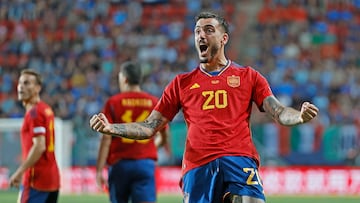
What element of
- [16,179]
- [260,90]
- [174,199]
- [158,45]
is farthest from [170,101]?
[158,45]

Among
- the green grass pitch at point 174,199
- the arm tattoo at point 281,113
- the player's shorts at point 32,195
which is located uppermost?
the arm tattoo at point 281,113

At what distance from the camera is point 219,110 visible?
272 inches

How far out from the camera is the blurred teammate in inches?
380

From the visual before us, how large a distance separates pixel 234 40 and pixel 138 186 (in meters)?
17.5

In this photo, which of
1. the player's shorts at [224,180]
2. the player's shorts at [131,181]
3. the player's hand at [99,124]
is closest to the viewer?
the player's hand at [99,124]

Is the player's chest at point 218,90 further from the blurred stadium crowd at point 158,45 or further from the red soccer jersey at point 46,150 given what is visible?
the blurred stadium crowd at point 158,45

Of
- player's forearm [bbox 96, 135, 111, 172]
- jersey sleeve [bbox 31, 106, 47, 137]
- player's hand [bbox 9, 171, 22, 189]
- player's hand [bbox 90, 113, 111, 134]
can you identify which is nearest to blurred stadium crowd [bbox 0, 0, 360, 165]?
player's forearm [bbox 96, 135, 111, 172]

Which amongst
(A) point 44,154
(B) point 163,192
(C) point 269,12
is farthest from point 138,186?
(C) point 269,12

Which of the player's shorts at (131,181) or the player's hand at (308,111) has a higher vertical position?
the player's hand at (308,111)

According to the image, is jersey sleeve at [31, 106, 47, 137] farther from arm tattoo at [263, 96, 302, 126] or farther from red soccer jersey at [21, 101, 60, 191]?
arm tattoo at [263, 96, 302, 126]

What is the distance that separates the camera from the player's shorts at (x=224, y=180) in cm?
677

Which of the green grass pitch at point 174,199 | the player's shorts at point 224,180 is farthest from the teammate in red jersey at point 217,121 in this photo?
the green grass pitch at point 174,199

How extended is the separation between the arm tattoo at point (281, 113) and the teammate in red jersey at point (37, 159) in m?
2.83

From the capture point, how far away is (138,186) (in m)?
9.88
